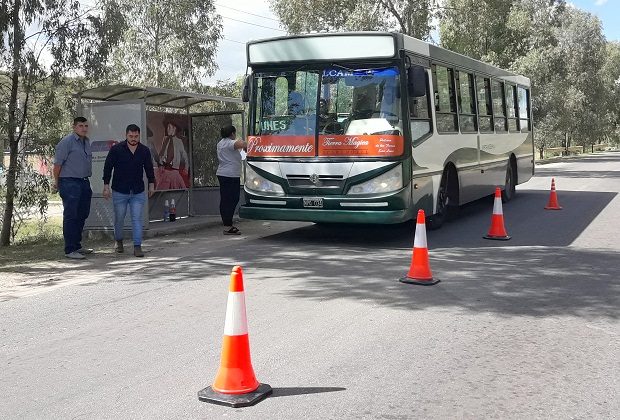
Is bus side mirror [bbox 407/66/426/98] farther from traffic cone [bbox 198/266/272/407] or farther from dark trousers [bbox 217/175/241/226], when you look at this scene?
traffic cone [bbox 198/266/272/407]

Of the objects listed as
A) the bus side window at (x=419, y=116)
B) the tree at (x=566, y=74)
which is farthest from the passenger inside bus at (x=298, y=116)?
the tree at (x=566, y=74)

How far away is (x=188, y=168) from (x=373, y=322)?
9.38 metres

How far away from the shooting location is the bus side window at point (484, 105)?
529 inches

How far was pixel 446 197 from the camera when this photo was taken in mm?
11875

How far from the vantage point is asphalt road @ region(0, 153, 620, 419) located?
4.06 m

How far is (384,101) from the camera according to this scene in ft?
32.1

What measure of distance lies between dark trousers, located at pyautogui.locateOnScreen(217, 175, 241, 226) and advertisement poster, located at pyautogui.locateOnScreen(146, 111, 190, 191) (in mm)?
2393

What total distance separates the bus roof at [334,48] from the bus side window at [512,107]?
546cm

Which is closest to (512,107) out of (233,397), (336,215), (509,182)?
(509,182)

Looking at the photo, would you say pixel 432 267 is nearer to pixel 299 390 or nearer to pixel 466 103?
pixel 299 390

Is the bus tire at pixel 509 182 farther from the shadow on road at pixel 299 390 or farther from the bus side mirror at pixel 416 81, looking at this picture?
the shadow on road at pixel 299 390

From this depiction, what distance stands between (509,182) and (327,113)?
8.31 meters

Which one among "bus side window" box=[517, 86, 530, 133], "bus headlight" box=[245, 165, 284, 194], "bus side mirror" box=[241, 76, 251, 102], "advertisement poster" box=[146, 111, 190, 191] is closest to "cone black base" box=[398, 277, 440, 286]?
"bus headlight" box=[245, 165, 284, 194]

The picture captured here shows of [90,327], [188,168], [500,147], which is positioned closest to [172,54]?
[188,168]
